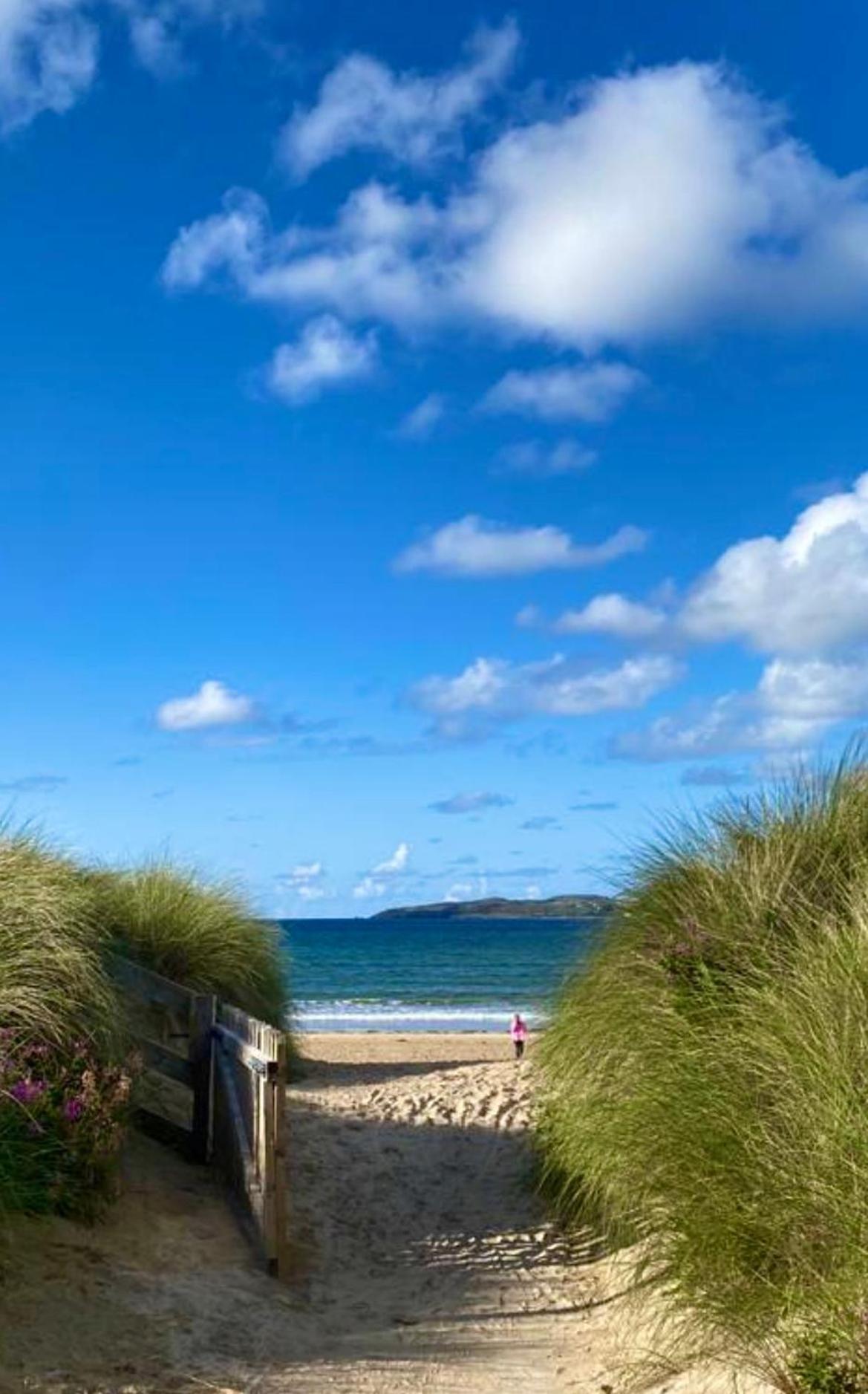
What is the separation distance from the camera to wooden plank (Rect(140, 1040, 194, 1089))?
9070 mm

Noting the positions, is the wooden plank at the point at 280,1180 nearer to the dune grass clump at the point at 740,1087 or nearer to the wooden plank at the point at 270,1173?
the wooden plank at the point at 270,1173

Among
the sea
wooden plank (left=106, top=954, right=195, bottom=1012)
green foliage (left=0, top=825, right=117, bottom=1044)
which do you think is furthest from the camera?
the sea

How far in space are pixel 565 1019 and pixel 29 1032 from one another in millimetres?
3428

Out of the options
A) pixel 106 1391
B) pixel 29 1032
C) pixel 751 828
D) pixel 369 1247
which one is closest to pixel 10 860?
pixel 29 1032

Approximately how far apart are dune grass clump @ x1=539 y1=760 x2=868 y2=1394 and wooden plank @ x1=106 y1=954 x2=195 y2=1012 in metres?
2.56

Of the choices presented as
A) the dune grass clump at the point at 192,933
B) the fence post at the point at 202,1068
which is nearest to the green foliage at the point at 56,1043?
the dune grass clump at the point at 192,933

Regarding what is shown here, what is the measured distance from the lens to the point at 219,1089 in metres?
9.04

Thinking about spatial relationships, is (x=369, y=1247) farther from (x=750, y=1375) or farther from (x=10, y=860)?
(x=750, y=1375)

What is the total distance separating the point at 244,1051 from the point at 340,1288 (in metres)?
1.48

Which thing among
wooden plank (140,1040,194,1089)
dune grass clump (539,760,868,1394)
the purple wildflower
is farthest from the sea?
the purple wildflower

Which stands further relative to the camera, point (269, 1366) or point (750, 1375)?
point (269, 1366)

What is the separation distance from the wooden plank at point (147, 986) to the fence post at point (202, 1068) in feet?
0.33

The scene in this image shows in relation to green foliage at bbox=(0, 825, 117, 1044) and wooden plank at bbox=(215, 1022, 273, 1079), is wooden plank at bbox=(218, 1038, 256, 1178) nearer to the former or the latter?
wooden plank at bbox=(215, 1022, 273, 1079)

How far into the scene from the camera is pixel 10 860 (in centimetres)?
872
